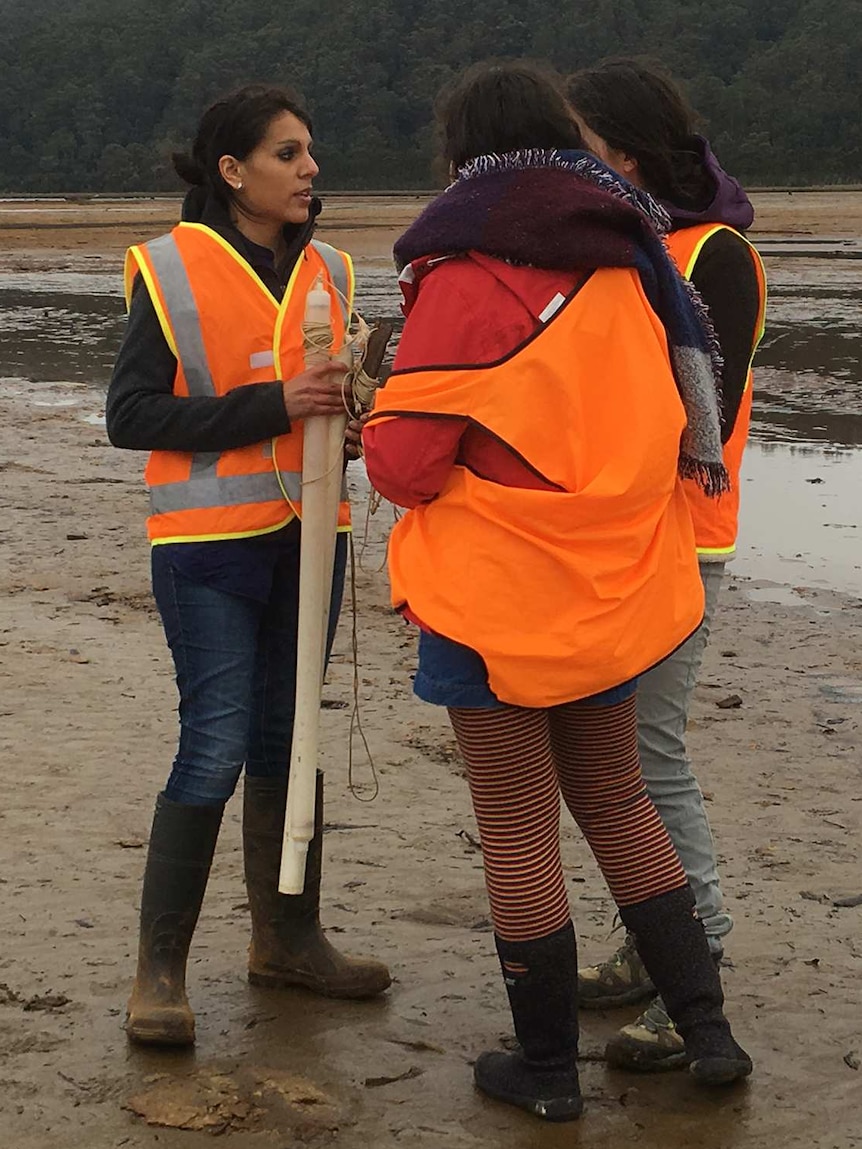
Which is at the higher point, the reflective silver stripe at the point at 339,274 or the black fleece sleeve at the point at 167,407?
the reflective silver stripe at the point at 339,274

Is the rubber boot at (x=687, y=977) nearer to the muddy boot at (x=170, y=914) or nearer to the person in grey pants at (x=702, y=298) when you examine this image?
the person in grey pants at (x=702, y=298)

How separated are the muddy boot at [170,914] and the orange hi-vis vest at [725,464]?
1.14m

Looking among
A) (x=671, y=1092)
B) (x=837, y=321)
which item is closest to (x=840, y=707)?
(x=671, y=1092)

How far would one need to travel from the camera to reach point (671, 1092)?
3184 millimetres

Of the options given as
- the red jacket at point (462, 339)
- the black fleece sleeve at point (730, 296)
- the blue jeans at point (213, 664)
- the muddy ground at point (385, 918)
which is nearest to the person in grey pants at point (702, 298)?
the black fleece sleeve at point (730, 296)

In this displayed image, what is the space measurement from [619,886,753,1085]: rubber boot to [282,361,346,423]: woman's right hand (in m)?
1.14

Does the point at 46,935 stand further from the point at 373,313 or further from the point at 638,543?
the point at 373,313

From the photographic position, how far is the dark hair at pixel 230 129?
3.35m

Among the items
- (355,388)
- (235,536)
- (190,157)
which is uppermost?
(190,157)

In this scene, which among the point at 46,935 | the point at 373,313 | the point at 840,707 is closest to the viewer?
the point at 46,935

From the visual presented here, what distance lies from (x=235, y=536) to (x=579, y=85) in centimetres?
112

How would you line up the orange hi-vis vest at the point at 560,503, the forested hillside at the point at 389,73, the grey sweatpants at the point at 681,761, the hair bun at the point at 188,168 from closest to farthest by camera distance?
the orange hi-vis vest at the point at 560,503
the grey sweatpants at the point at 681,761
the hair bun at the point at 188,168
the forested hillside at the point at 389,73

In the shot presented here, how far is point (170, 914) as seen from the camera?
11.3 ft

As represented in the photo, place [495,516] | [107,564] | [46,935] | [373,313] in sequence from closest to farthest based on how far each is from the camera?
[495,516]
[46,935]
[107,564]
[373,313]
